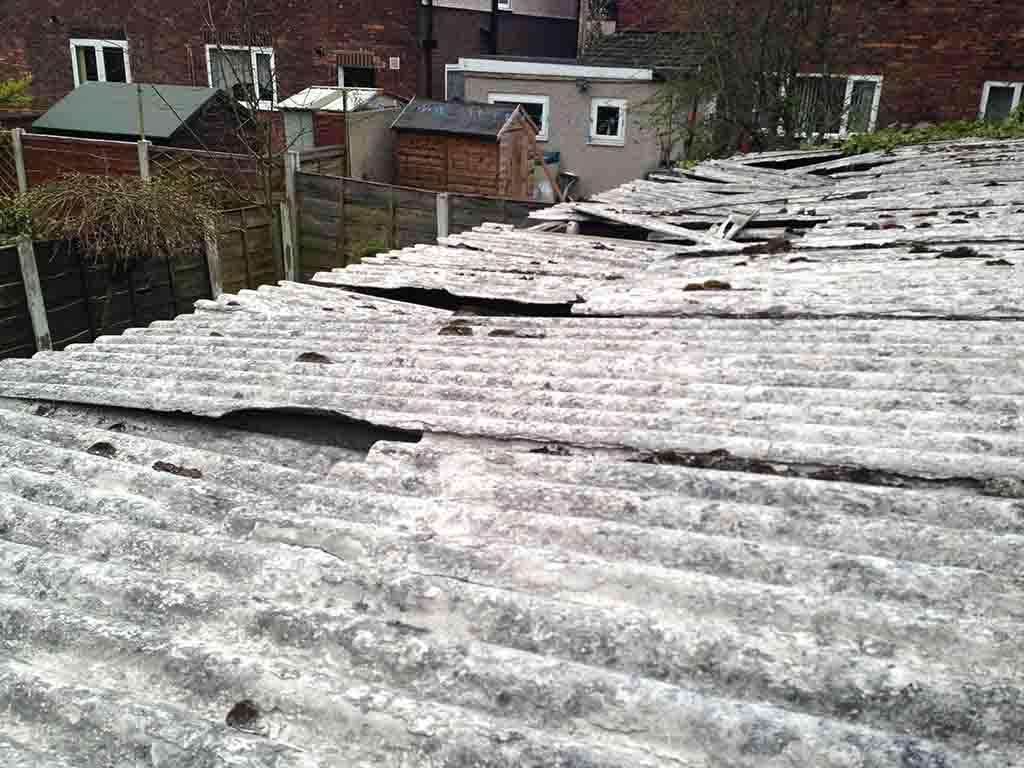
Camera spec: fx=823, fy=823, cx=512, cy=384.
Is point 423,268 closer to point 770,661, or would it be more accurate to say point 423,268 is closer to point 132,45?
point 770,661

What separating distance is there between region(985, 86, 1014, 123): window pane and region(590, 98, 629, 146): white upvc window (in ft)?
25.3

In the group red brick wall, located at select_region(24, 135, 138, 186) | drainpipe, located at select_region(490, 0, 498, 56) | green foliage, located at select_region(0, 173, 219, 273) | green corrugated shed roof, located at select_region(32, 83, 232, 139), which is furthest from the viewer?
drainpipe, located at select_region(490, 0, 498, 56)

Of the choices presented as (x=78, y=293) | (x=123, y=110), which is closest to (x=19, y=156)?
(x=123, y=110)

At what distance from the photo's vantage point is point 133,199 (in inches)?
329

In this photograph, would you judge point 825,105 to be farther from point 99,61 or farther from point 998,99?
point 99,61

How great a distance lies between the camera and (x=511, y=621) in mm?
1610

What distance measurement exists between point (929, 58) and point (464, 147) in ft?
31.9

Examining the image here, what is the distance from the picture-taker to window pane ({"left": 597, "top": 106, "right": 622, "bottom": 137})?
20.2m

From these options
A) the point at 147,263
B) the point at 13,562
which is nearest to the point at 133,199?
the point at 147,263

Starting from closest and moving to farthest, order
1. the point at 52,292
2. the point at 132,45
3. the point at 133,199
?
1. the point at 52,292
2. the point at 133,199
3. the point at 132,45

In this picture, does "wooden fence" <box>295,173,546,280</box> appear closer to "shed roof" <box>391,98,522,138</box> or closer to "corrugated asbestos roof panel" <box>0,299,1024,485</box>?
"shed roof" <box>391,98,522,138</box>

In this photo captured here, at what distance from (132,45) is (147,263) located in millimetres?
17931

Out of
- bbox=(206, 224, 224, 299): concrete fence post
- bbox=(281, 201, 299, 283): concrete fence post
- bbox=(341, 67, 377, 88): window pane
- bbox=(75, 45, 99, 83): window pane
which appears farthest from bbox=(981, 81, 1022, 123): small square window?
bbox=(75, 45, 99, 83): window pane

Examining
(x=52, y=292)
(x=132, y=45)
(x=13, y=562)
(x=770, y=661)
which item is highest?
(x=132, y=45)
